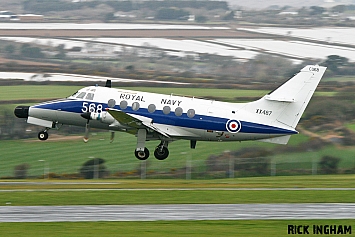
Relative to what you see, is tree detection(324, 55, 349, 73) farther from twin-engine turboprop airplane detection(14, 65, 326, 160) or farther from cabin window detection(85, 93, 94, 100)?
cabin window detection(85, 93, 94, 100)

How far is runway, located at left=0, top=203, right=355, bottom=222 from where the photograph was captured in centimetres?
3225

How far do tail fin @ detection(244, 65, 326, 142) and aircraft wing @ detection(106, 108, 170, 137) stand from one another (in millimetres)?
6884

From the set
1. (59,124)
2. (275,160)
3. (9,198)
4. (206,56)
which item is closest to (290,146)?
(275,160)

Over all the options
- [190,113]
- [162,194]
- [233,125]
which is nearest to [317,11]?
[233,125]

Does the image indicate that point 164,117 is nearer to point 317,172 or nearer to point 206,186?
point 206,186

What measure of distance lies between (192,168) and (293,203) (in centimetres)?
2083

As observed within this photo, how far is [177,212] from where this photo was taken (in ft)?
112

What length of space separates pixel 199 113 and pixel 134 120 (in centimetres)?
444

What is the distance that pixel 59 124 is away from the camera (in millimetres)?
49969

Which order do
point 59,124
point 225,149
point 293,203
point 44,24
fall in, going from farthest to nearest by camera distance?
1. point 44,24
2. point 225,149
3. point 59,124
4. point 293,203

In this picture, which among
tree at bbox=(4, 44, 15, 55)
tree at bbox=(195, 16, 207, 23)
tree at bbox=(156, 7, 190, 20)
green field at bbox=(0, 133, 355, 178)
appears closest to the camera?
green field at bbox=(0, 133, 355, 178)

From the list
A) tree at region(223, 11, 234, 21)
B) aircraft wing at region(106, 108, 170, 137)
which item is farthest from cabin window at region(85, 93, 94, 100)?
tree at region(223, 11, 234, 21)

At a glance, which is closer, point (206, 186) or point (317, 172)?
point (206, 186)

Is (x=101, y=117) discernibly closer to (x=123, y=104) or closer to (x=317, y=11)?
(x=123, y=104)
